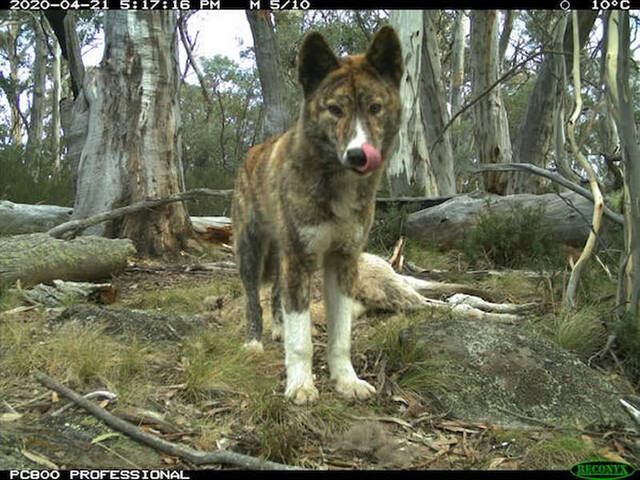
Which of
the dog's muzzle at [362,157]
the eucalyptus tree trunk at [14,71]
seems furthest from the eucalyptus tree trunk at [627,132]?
the eucalyptus tree trunk at [14,71]

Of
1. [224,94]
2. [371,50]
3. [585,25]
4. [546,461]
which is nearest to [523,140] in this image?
[585,25]

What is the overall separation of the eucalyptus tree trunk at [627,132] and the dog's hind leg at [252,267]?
2.61 meters

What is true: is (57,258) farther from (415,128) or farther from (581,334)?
(415,128)

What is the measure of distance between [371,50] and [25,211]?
5.85 m

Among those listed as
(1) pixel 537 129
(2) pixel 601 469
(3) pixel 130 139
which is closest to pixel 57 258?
(3) pixel 130 139

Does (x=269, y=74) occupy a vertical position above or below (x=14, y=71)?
below

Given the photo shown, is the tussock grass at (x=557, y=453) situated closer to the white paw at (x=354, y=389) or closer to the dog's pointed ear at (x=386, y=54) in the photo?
the white paw at (x=354, y=389)

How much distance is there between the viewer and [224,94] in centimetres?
3212

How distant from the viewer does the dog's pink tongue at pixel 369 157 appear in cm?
324

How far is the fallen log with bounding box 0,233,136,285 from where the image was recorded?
5.45 metres

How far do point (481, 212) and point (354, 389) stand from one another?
4718mm

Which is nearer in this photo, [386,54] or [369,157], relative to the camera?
[369,157]

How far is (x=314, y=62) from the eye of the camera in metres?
3.72

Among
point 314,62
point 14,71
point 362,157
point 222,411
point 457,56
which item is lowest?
point 222,411
